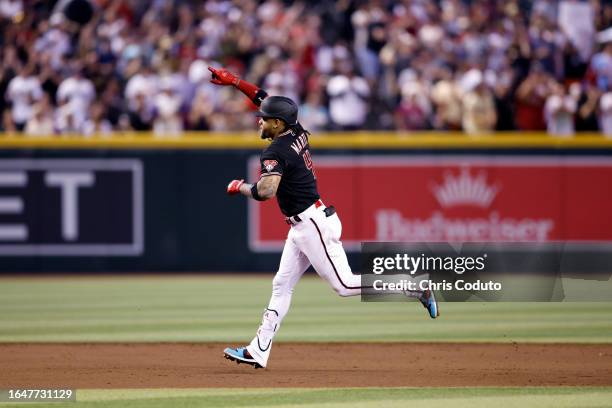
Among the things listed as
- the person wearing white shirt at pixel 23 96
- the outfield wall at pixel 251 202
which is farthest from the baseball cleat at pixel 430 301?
the person wearing white shirt at pixel 23 96

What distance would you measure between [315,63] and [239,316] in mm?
7651

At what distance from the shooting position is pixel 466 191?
18031 mm

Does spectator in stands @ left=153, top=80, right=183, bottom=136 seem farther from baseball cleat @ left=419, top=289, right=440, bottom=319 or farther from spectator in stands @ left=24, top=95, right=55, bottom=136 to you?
baseball cleat @ left=419, top=289, right=440, bottom=319

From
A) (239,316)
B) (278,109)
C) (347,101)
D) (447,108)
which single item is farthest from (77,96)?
(278,109)

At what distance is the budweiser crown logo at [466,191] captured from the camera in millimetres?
18016

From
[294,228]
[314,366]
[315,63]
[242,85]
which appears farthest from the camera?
[315,63]

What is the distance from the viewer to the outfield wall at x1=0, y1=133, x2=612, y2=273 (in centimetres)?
1794

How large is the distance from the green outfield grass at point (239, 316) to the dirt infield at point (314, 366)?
0.66 meters

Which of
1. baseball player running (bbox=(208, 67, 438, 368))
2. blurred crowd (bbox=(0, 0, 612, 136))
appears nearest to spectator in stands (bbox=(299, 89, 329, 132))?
blurred crowd (bbox=(0, 0, 612, 136))

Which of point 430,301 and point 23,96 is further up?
point 23,96

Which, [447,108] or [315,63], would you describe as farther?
A: [315,63]

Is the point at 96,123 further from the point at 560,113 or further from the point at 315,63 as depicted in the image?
the point at 560,113

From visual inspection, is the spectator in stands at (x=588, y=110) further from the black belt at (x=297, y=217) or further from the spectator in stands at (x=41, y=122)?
the black belt at (x=297, y=217)

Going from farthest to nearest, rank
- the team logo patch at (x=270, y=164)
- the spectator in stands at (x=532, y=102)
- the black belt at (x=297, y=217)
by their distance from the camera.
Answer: the spectator in stands at (x=532, y=102), the black belt at (x=297, y=217), the team logo patch at (x=270, y=164)
